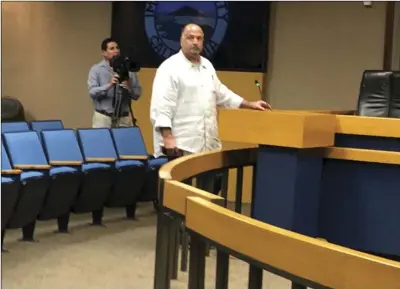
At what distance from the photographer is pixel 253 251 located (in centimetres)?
151

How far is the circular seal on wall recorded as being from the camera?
7.24 m

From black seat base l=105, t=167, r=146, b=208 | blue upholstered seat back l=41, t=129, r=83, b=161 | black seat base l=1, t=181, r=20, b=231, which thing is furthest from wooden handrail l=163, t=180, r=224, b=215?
black seat base l=105, t=167, r=146, b=208

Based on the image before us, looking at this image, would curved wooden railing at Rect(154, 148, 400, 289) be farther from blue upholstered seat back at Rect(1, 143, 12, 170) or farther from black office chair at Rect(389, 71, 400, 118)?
black office chair at Rect(389, 71, 400, 118)

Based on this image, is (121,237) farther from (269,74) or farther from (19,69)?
(19,69)

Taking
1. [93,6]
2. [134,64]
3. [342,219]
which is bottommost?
[342,219]

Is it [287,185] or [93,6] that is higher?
[93,6]

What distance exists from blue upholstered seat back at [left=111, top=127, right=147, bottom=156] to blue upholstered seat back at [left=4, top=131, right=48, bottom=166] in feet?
2.93

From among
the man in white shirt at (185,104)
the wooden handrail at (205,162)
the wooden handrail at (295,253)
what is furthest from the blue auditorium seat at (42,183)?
the wooden handrail at (295,253)

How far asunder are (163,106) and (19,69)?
492cm

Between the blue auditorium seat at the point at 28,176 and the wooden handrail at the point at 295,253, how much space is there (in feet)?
9.27

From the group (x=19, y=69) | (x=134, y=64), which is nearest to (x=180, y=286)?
(x=134, y=64)

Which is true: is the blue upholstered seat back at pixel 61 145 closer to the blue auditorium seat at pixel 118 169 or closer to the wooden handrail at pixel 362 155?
the blue auditorium seat at pixel 118 169

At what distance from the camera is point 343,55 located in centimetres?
686

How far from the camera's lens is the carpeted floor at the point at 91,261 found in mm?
3770
